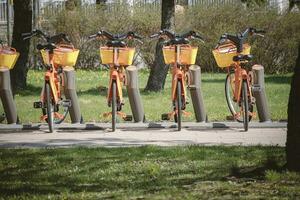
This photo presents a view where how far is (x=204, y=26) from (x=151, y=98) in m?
8.31

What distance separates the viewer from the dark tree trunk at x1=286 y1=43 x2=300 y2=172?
6.60 meters

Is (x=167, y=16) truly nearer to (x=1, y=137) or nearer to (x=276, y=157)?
(x=1, y=137)

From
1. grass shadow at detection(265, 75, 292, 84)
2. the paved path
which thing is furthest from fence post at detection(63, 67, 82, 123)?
grass shadow at detection(265, 75, 292, 84)

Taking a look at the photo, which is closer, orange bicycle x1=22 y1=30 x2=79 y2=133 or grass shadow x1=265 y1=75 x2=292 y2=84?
orange bicycle x1=22 y1=30 x2=79 y2=133

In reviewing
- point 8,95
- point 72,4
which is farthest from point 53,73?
point 72,4

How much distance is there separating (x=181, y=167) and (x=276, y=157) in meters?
1.05

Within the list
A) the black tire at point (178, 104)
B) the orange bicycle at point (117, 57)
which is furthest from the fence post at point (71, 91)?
the black tire at point (178, 104)

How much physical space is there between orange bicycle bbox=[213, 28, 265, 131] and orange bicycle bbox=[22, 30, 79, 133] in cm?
223

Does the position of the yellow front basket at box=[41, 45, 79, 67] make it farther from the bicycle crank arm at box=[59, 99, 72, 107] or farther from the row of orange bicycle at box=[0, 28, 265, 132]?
the bicycle crank arm at box=[59, 99, 72, 107]

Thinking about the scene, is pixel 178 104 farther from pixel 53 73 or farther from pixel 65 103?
pixel 53 73

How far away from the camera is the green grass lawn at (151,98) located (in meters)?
12.0

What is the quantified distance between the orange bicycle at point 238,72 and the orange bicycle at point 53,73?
223 centimetres

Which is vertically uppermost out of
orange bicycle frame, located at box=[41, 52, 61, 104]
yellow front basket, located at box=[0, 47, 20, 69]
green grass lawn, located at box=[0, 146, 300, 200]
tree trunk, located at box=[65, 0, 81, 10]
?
tree trunk, located at box=[65, 0, 81, 10]

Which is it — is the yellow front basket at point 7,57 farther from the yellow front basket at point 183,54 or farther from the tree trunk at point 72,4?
the tree trunk at point 72,4
